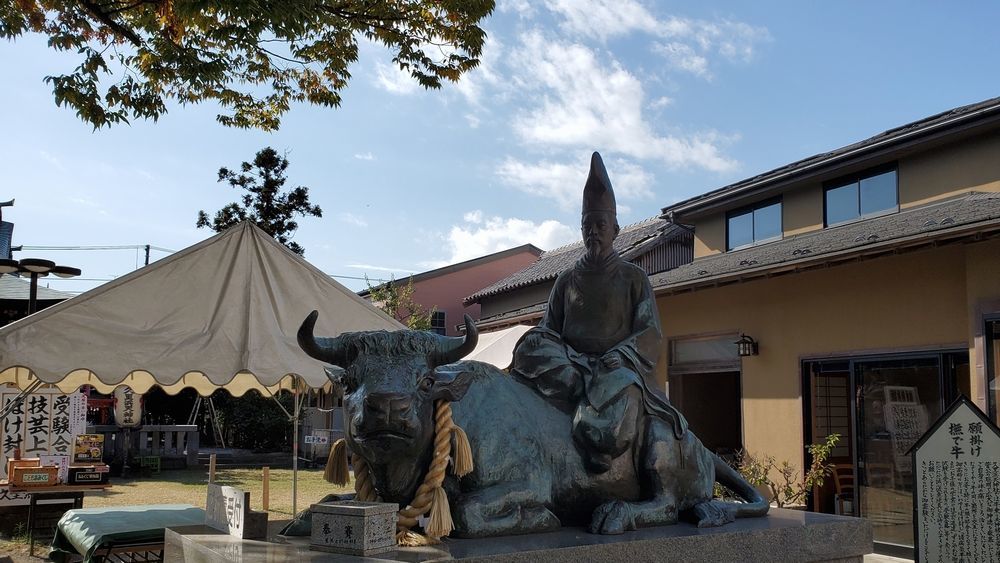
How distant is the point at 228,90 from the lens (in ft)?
30.1

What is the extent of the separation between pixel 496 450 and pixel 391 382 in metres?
0.65

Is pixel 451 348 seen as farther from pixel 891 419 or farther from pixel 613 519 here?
pixel 891 419

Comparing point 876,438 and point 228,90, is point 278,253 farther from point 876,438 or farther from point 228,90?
point 876,438

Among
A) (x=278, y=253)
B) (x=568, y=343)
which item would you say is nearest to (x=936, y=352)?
(x=568, y=343)

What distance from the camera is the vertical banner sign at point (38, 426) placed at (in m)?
9.95

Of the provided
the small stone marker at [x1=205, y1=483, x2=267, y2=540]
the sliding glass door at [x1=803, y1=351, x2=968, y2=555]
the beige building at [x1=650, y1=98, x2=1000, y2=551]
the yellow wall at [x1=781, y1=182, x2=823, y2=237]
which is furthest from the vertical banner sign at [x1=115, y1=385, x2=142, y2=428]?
the small stone marker at [x1=205, y1=483, x2=267, y2=540]

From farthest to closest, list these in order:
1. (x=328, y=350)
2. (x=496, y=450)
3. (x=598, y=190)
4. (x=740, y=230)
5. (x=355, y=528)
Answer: (x=740, y=230), (x=598, y=190), (x=496, y=450), (x=328, y=350), (x=355, y=528)

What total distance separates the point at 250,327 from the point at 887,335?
294 inches

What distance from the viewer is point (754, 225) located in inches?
522

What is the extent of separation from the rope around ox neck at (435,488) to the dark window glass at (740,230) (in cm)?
1118

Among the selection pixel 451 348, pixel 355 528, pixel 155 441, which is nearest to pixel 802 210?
pixel 451 348

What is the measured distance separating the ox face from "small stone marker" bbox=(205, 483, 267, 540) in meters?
0.68

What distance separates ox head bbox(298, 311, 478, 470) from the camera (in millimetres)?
2785

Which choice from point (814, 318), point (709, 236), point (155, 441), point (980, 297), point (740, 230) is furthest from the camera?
point (155, 441)
